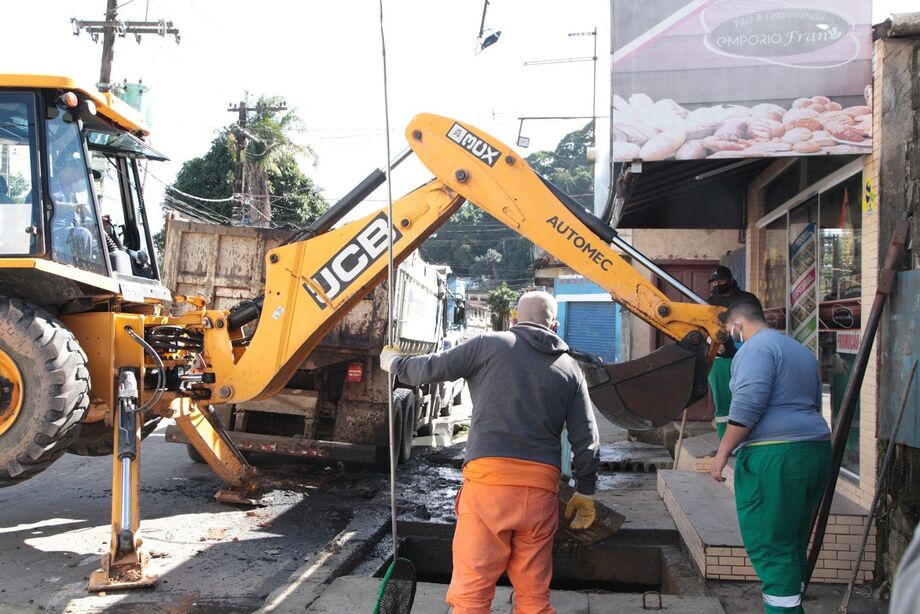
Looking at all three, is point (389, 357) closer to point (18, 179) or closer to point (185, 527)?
point (18, 179)

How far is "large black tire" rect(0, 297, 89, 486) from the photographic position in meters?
4.80

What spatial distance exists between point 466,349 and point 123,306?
348 centimetres

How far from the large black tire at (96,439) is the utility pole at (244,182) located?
61.2ft

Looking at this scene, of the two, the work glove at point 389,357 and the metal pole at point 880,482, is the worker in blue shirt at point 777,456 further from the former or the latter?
the work glove at point 389,357

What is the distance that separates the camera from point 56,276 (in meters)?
5.18

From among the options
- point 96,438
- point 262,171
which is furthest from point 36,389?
point 262,171

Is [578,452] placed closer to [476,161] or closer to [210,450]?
[476,161]

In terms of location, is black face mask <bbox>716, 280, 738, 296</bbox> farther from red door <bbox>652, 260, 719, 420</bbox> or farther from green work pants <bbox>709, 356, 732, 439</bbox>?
red door <bbox>652, 260, 719, 420</bbox>

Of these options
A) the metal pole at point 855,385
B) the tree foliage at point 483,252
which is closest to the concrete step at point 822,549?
A: the metal pole at point 855,385

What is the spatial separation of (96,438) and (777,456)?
16.9 ft

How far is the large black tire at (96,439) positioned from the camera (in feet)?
20.2

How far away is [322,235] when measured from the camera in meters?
5.56

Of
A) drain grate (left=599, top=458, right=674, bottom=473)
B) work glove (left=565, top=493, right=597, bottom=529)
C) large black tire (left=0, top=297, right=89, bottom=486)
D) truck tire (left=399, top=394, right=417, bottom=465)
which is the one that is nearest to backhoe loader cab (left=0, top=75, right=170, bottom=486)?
large black tire (left=0, top=297, right=89, bottom=486)

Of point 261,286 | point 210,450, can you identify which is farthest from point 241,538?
point 261,286
